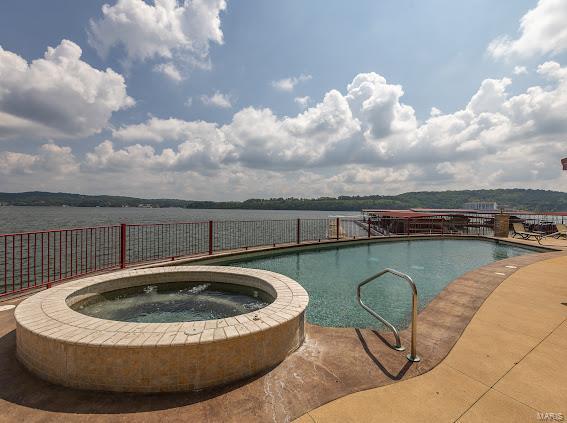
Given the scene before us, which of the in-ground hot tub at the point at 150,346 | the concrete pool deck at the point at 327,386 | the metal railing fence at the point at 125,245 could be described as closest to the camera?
the concrete pool deck at the point at 327,386

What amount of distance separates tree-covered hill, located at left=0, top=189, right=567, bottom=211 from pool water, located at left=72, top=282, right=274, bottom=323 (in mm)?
99430

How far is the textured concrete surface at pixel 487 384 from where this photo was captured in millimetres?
2232

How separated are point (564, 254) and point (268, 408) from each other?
1213 centimetres

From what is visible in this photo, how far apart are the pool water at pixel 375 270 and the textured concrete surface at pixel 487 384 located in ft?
4.55

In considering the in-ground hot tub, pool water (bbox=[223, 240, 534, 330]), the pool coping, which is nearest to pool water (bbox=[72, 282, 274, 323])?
the pool coping

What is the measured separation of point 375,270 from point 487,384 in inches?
230

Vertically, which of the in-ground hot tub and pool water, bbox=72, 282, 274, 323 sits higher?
the in-ground hot tub

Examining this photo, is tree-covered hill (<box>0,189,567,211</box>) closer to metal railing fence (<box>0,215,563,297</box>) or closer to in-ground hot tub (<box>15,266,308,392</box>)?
metal railing fence (<box>0,215,563,297</box>)

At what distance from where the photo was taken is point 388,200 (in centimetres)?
10988

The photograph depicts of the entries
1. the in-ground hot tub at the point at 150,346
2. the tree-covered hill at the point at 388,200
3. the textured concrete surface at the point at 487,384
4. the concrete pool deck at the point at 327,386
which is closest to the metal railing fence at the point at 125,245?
the in-ground hot tub at the point at 150,346

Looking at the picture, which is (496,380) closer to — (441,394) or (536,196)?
(441,394)

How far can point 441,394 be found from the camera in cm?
247

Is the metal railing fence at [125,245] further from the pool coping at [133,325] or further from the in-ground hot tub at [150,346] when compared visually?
the in-ground hot tub at [150,346]

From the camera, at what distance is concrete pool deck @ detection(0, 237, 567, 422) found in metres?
2.23
